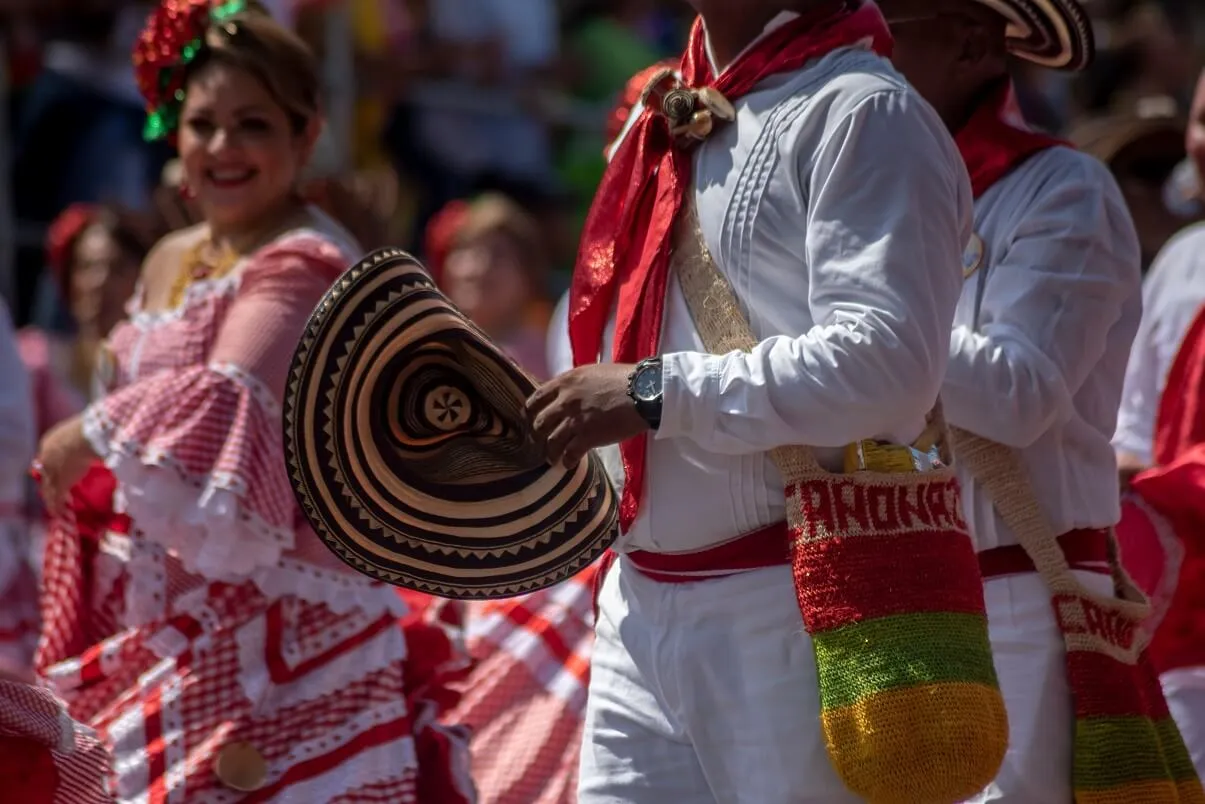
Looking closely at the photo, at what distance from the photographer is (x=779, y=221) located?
3.07 m

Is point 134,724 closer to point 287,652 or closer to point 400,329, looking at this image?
point 287,652

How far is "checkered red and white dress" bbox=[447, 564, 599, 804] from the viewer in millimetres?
4934

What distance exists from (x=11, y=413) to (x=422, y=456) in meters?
2.79

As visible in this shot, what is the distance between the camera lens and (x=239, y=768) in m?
4.04

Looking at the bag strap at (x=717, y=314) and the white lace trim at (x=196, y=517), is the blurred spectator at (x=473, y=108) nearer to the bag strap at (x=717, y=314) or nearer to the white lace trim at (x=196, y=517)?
the white lace trim at (x=196, y=517)

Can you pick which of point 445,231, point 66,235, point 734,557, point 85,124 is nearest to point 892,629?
point 734,557

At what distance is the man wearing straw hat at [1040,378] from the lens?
11.8ft

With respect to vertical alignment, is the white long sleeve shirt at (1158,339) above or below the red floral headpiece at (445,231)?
below

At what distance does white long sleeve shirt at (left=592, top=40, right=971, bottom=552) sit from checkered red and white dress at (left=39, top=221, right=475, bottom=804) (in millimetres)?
1126

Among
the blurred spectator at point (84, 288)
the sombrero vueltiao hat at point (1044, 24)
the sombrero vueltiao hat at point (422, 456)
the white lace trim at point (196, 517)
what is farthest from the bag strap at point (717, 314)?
the blurred spectator at point (84, 288)

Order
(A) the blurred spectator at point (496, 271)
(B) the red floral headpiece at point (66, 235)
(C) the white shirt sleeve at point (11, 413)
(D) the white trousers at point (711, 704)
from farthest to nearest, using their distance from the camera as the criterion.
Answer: (A) the blurred spectator at point (496, 271) → (B) the red floral headpiece at point (66, 235) → (C) the white shirt sleeve at point (11, 413) → (D) the white trousers at point (711, 704)

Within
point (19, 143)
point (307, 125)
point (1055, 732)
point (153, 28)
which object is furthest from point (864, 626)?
point (19, 143)

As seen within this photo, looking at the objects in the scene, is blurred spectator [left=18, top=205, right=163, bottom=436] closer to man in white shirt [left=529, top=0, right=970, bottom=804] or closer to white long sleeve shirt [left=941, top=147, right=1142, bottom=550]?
white long sleeve shirt [left=941, top=147, right=1142, bottom=550]

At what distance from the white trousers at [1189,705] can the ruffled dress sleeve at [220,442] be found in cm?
194
